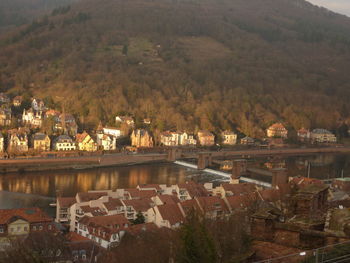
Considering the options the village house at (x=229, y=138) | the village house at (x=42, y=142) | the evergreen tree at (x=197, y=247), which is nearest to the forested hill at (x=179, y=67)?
the village house at (x=229, y=138)

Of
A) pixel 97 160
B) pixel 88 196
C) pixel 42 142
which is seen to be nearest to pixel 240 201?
pixel 88 196

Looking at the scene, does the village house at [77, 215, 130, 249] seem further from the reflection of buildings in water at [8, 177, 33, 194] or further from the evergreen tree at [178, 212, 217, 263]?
the reflection of buildings in water at [8, 177, 33, 194]

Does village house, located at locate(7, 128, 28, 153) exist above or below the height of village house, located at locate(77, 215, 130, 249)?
above

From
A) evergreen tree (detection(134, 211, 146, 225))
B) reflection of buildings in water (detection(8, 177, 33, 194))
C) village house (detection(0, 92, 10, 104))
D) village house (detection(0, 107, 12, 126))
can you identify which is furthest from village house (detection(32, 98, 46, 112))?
evergreen tree (detection(134, 211, 146, 225))

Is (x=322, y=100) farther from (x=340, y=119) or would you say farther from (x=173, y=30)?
(x=173, y=30)

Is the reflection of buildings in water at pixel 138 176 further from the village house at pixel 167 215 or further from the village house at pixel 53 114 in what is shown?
the village house at pixel 53 114

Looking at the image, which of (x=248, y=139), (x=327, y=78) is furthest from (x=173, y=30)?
(x=248, y=139)
